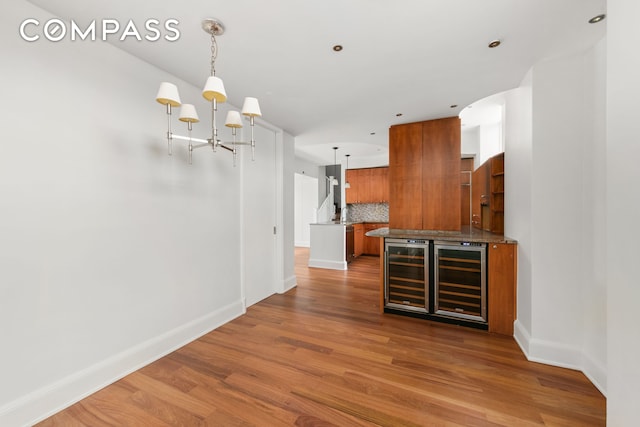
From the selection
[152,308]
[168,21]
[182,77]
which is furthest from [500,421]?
[182,77]

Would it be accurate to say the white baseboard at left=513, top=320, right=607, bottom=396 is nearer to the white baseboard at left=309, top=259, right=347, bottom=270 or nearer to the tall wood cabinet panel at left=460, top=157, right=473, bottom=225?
the tall wood cabinet panel at left=460, top=157, right=473, bottom=225

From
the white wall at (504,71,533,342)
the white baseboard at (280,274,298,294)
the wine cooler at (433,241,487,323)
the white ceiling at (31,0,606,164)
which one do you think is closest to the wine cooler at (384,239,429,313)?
the wine cooler at (433,241,487,323)

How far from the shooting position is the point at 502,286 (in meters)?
2.73

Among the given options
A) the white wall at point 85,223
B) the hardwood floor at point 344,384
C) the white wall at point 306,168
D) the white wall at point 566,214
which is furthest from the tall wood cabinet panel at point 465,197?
the white wall at point 85,223

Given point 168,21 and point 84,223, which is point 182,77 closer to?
point 168,21

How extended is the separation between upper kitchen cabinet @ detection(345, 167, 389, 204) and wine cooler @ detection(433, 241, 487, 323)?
14.3 feet

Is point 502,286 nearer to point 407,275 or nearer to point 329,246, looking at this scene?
point 407,275

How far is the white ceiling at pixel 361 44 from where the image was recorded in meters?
1.58

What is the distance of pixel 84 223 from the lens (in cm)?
181

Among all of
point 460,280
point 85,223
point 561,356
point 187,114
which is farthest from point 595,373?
point 85,223

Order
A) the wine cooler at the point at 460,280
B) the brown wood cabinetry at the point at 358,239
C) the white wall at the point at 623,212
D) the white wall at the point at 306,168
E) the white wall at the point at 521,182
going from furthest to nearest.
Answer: the white wall at the point at 306,168, the brown wood cabinetry at the point at 358,239, the wine cooler at the point at 460,280, the white wall at the point at 521,182, the white wall at the point at 623,212

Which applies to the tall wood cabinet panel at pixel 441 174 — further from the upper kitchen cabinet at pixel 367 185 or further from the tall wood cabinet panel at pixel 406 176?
the upper kitchen cabinet at pixel 367 185

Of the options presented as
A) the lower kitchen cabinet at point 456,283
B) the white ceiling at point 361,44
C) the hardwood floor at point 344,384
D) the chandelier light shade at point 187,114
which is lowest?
the hardwood floor at point 344,384

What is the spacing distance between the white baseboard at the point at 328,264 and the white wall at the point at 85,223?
3393 millimetres
